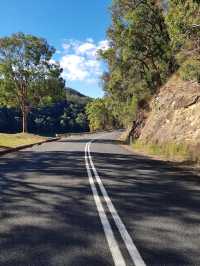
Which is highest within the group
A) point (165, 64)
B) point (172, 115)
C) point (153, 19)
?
point (153, 19)

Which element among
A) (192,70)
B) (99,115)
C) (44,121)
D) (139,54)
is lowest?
(192,70)

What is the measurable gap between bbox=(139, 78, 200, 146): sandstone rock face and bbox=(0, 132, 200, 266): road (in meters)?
11.1

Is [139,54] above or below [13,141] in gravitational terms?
above

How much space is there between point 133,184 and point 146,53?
100 ft

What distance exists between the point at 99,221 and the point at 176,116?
22.0 meters

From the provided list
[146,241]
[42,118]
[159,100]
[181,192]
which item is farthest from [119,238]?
[42,118]

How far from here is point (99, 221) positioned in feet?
22.8

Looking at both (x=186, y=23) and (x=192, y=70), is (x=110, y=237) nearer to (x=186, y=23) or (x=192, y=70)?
(x=186, y=23)

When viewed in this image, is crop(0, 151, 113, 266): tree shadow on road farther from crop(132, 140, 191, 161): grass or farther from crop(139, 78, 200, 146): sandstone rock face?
crop(139, 78, 200, 146): sandstone rock face

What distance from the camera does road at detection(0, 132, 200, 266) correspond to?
512cm

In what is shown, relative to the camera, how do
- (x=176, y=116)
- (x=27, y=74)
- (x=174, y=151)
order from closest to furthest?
1. (x=174, y=151)
2. (x=176, y=116)
3. (x=27, y=74)

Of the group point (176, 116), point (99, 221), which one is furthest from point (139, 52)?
point (99, 221)

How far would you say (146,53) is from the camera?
40219 mm

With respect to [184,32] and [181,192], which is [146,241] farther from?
[184,32]
